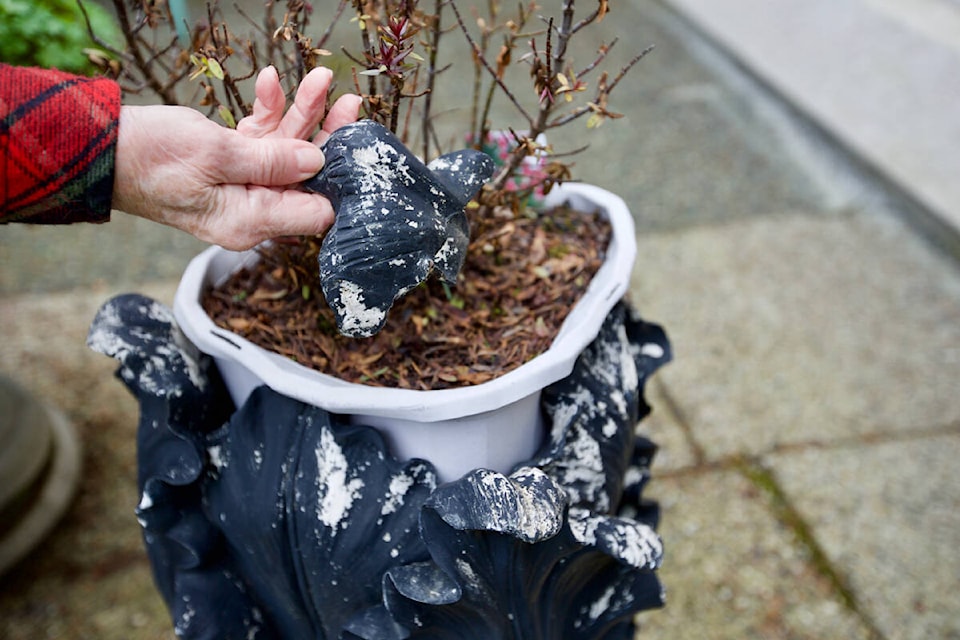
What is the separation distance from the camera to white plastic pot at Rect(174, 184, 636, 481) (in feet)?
2.97

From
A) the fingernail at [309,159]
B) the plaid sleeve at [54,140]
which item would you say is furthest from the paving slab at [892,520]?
the plaid sleeve at [54,140]

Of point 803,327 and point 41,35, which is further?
point 803,327

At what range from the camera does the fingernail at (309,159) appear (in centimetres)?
87

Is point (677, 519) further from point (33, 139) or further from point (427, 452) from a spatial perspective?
point (33, 139)

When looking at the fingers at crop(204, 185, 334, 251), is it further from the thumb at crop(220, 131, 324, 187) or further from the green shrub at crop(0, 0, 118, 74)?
the green shrub at crop(0, 0, 118, 74)

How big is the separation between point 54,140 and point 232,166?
0.17m

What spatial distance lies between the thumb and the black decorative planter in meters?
0.26

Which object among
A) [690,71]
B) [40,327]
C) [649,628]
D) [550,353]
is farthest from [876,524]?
[690,71]

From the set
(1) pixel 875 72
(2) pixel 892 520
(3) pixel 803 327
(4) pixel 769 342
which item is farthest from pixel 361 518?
(1) pixel 875 72

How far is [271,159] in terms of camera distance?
87 centimetres

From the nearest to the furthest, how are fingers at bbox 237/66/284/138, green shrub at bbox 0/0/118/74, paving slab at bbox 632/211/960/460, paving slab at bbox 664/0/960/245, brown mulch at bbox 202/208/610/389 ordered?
1. fingers at bbox 237/66/284/138
2. brown mulch at bbox 202/208/610/389
3. green shrub at bbox 0/0/118/74
4. paving slab at bbox 632/211/960/460
5. paving slab at bbox 664/0/960/245

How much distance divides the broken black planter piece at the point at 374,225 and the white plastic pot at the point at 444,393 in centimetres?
11

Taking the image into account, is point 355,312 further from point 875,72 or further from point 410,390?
point 875,72

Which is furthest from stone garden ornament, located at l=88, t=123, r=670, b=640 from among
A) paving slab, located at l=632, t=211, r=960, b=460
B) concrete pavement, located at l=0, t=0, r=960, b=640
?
paving slab, located at l=632, t=211, r=960, b=460
